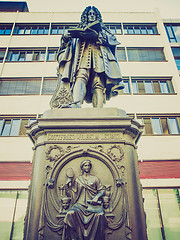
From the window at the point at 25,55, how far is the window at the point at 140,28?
8.77 metres

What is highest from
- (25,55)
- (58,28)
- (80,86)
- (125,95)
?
(58,28)

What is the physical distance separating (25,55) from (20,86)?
12.1 ft

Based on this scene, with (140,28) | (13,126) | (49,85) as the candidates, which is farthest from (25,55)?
(140,28)

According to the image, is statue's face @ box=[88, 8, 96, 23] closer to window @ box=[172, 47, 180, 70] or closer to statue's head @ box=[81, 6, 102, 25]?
statue's head @ box=[81, 6, 102, 25]

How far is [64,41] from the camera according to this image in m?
4.50

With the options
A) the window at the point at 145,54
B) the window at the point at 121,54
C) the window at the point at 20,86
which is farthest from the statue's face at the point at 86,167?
the window at the point at 145,54

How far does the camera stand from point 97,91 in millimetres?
4070

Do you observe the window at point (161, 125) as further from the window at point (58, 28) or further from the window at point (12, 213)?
the window at point (58, 28)

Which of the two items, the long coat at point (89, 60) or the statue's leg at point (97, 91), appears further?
the long coat at point (89, 60)

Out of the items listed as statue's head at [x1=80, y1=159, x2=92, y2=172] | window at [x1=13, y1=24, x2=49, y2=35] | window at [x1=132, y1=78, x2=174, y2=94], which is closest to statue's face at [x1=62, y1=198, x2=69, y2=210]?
statue's head at [x1=80, y1=159, x2=92, y2=172]

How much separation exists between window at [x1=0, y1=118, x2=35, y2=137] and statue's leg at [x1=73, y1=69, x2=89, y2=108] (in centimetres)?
1107

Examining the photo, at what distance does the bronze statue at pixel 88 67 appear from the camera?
12.7ft

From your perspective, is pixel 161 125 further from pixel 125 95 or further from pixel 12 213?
pixel 12 213

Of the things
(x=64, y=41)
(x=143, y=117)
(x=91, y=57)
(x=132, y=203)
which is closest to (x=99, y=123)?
(x=132, y=203)
